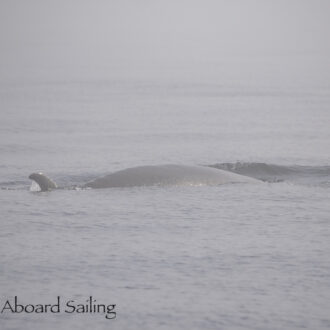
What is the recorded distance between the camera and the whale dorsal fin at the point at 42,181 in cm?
1827

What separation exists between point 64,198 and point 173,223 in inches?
101

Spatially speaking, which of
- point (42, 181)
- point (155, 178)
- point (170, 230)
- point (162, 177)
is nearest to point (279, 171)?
point (162, 177)

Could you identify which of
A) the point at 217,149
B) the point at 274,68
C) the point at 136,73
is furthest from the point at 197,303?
the point at 274,68

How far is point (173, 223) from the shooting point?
16031 mm

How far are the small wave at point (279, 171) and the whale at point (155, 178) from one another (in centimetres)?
194

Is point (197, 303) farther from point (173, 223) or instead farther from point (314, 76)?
point (314, 76)

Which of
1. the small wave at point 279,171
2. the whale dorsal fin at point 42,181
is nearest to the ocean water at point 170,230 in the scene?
the small wave at point 279,171

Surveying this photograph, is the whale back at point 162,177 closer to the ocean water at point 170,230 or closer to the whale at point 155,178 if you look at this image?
the whale at point 155,178

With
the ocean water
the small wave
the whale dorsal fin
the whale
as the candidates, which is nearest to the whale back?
the whale

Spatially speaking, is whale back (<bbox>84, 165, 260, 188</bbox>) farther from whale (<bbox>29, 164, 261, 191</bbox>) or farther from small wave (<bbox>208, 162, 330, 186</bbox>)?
small wave (<bbox>208, 162, 330, 186</bbox>)

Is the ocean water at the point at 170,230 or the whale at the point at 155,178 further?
the whale at the point at 155,178

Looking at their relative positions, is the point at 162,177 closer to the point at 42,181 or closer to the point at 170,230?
the point at 42,181

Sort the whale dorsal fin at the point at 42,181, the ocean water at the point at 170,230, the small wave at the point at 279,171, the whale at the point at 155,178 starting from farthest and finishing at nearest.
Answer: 1. the small wave at the point at 279,171
2. the whale at the point at 155,178
3. the whale dorsal fin at the point at 42,181
4. the ocean water at the point at 170,230

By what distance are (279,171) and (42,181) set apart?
5.51m
